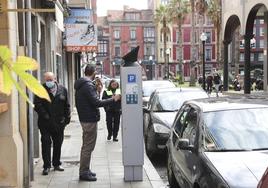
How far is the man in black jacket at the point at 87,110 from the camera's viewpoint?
810 cm

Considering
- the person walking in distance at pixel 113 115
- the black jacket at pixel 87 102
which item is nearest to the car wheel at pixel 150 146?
the person walking in distance at pixel 113 115

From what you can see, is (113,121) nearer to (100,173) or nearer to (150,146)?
(150,146)

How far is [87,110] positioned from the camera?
8.12 metres

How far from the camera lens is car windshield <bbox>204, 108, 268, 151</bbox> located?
19.0ft

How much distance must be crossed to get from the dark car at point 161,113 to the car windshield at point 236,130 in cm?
460

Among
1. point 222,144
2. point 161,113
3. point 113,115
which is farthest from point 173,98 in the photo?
point 222,144

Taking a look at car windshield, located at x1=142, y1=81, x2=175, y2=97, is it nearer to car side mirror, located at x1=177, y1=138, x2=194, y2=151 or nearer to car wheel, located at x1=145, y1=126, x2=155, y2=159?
car wheel, located at x1=145, y1=126, x2=155, y2=159

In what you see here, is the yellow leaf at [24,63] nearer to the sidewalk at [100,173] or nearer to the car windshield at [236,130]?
the car windshield at [236,130]

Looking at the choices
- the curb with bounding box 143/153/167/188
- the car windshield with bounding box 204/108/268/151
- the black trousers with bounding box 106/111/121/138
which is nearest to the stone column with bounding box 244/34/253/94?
the black trousers with bounding box 106/111/121/138

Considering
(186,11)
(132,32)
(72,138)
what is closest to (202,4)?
(186,11)

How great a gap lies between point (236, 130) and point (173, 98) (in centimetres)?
666

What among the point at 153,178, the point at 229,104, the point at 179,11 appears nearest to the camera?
the point at 229,104

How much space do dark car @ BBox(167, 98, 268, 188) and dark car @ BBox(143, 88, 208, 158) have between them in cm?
361

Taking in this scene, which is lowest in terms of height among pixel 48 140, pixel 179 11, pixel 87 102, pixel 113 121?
pixel 113 121
